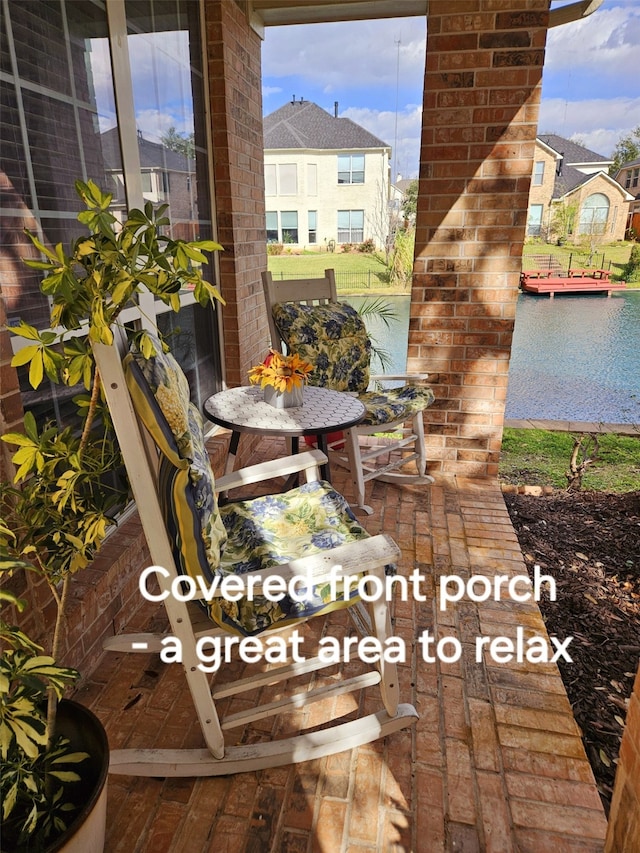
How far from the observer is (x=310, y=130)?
15.8 metres

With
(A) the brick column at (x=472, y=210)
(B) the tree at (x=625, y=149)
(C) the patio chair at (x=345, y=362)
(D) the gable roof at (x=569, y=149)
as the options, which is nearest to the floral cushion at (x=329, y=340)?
(C) the patio chair at (x=345, y=362)

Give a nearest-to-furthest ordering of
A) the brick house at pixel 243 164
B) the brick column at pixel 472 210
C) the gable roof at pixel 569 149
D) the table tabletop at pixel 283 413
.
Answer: the brick house at pixel 243 164, the table tabletop at pixel 283 413, the brick column at pixel 472 210, the gable roof at pixel 569 149

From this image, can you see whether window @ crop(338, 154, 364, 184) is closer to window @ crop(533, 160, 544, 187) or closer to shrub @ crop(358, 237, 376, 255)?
shrub @ crop(358, 237, 376, 255)

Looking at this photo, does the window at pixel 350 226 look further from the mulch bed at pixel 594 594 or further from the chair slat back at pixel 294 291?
the mulch bed at pixel 594 594

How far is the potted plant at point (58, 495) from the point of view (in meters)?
0.98

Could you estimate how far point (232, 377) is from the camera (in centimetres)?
343

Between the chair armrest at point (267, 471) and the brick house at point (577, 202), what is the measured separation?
21.7 feet

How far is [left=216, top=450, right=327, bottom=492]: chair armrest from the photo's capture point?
1818 millimetres

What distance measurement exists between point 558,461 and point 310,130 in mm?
14928

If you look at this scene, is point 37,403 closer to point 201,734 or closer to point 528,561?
point 201,734

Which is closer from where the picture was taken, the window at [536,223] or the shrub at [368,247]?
the window at [536,223]

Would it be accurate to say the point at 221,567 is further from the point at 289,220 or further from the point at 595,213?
the point at 289,220

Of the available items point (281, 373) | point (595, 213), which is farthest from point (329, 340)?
point (595, 213)

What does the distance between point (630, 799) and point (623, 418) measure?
197 inches
